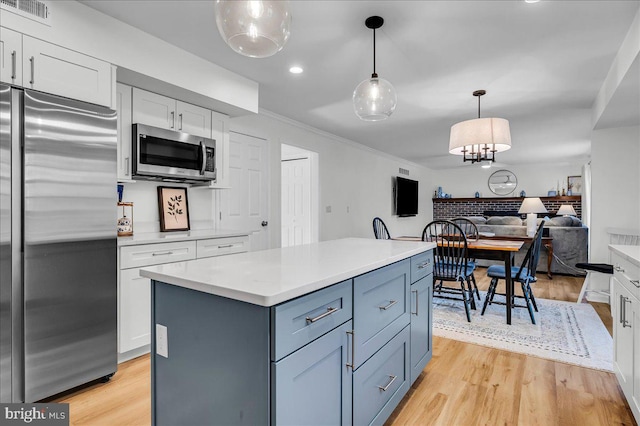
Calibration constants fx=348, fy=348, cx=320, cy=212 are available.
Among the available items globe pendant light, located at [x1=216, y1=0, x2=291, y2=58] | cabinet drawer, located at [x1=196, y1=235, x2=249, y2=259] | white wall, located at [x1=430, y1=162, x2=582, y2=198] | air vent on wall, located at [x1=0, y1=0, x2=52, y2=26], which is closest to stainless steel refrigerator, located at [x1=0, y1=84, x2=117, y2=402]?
air vent on wall, located at [x1=0, y1=0, x2=52, y2=26]

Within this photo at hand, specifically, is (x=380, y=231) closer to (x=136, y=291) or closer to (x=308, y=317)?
(x=136, y=291)

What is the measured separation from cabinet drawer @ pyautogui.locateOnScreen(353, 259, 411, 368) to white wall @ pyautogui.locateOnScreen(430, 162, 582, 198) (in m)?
8.64

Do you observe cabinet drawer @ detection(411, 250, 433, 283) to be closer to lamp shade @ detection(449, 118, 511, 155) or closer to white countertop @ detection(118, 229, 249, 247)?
lamp shade @ detection(449, 118, 511, 155)

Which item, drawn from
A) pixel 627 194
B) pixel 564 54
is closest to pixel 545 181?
pixel 627 194

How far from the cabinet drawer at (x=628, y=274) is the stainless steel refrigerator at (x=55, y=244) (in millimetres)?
2924

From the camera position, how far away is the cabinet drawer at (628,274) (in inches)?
66.7

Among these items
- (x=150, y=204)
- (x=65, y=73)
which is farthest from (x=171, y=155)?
(x=65, y=73)

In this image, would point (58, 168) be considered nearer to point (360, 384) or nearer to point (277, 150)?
point (360, 384)

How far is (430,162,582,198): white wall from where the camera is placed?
9215 mm

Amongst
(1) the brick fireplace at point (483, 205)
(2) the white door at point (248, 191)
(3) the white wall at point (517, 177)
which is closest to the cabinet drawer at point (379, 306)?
(2) the white door at point (248, 191)

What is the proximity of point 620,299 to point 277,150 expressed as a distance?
12.4ft

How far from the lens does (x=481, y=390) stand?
2180mm

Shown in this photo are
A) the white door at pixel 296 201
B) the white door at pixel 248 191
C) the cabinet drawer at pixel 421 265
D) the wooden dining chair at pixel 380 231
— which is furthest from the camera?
the white door at pixel 296 201

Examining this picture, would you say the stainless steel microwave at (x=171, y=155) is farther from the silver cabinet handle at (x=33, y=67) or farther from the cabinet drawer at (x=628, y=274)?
the cabinet drawer at (x=628, y=274)
